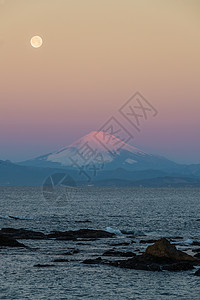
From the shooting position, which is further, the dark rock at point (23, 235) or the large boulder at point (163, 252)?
the dark rock at point (23, 235)

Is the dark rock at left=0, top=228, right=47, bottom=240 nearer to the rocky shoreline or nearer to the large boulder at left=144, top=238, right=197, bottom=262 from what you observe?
the rocky shoreline

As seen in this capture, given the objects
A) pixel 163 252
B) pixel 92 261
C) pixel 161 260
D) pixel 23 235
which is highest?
pixel 163 252

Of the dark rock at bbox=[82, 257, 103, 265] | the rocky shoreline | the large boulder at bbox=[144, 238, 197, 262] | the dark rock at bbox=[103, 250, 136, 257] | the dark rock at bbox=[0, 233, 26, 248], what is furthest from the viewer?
the dark rock at bbox=[0, 233, 26, 248]

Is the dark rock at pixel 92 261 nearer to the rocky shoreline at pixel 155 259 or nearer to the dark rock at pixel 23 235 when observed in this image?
the rocky shoreline at pixel 155 259

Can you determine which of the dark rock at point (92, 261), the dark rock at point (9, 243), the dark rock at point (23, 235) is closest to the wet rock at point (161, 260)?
the dark rock at point (92, 261)

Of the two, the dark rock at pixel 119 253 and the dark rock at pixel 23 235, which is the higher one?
the dark rock at pixel 119 253

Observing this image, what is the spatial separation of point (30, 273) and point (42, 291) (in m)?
5.45

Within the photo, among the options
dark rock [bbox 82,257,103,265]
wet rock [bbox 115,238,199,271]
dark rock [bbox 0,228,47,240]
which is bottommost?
dark rock [bbox 0,228,47,240]

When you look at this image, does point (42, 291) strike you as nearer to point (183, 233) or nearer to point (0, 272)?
point (0, 272)

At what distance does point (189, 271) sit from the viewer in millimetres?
36531

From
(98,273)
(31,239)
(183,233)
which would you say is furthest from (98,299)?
(183,233)

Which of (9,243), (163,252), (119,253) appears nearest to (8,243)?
(9,243)

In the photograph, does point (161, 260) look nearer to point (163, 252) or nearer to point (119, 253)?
point (163, 252)

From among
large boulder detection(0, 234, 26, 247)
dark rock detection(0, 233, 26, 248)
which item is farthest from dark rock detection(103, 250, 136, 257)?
large boulder detection(0, 234, 26, 247)
